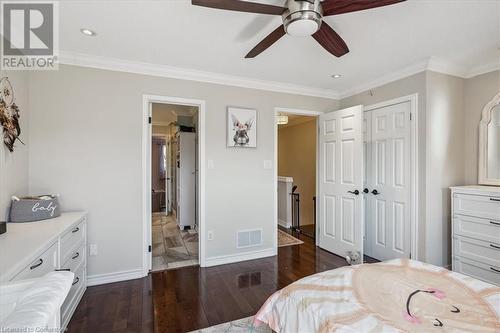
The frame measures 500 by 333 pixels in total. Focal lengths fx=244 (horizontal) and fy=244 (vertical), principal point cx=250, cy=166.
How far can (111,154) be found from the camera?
2689mm

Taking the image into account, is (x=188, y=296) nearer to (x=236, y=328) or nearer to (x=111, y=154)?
(x=236, y=328)

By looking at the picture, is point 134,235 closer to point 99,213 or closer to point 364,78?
point 99,213

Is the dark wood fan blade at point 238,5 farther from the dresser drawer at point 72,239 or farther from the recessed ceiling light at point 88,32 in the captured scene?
the dresser drawer at point 72,239

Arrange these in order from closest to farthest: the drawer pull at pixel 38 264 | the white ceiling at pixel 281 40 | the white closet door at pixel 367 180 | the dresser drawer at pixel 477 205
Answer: the drawer pull at pixel 38 264
the white ceiling at pixel 281 40
the dresser drawer at pixel 477 205
the white closet door at pixel 367 180

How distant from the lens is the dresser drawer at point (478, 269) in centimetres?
238

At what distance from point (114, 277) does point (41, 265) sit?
1.32 meters

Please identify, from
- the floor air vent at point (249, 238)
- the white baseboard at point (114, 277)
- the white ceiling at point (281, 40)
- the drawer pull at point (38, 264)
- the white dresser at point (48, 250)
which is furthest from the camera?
the floor air vent at point (249, 238)

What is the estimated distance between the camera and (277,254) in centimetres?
350

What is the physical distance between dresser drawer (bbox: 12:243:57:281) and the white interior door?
121 inches

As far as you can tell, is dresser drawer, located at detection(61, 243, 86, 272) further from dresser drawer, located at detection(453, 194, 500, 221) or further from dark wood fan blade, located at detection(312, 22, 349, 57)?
dresser drawer, located at detection(453, 194, 500, 221)

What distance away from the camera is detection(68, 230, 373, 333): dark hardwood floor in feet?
6.55

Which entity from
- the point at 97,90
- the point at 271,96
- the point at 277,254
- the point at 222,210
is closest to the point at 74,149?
the point at 97,90

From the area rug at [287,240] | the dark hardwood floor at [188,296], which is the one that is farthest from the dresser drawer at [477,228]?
the area rug at [287,240]

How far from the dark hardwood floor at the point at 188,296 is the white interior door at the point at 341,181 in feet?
1.20
